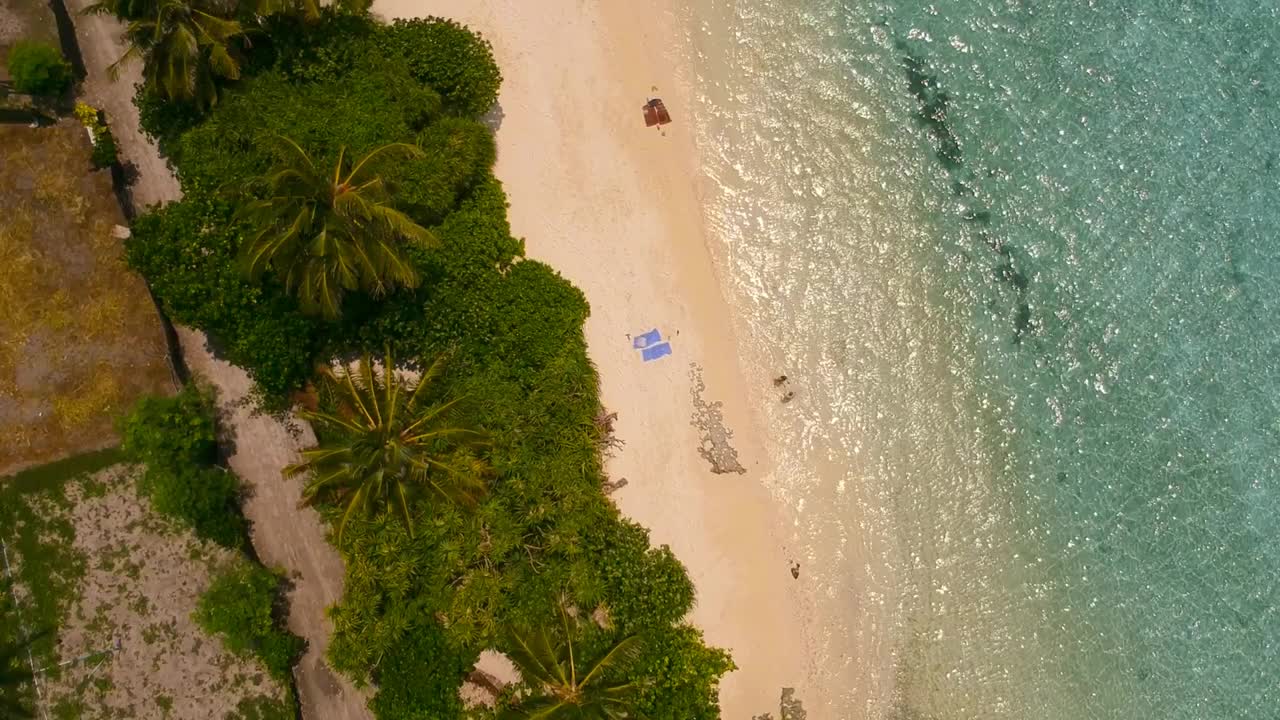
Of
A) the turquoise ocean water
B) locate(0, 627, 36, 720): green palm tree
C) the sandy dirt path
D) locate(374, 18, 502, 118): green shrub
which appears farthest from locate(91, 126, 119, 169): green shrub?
the turquoise ocean water

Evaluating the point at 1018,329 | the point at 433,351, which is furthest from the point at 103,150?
the point at 1018,329

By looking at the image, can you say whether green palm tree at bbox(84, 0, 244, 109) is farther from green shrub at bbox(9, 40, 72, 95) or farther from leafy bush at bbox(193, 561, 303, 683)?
leafy bush at bbox(193, 561, 303, 683)

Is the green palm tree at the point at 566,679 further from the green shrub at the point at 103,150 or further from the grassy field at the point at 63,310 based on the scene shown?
the green shrub at the point at 103,150

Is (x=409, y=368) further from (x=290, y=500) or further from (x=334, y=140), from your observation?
(x=334, y=140)

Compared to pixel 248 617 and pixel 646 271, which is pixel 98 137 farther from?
pixel 646 271

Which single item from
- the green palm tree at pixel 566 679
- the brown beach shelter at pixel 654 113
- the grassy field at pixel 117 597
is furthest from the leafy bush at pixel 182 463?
the brown beach shelter at pixel 654 113
